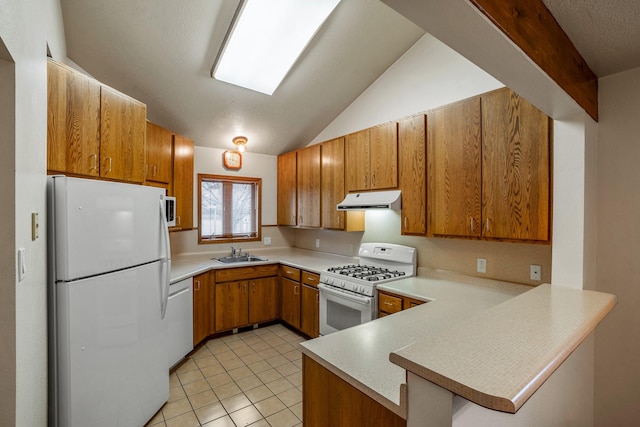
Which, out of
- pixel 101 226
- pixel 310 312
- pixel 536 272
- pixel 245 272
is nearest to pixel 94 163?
pixel 101 226

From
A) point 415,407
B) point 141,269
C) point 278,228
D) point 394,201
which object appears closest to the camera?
point 415,407

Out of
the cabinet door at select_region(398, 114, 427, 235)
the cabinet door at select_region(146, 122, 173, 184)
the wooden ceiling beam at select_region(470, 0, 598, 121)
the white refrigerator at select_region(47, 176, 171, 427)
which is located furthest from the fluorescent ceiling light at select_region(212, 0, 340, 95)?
the wooden ceiling beam at select_region(470, 0, 598, 121)

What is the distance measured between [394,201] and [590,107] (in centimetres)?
138

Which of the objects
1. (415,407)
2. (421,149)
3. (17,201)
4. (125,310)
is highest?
(421,149)

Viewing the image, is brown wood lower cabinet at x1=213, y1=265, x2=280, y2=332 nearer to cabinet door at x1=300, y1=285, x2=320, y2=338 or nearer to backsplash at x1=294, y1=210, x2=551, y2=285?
cabinet door at x1=300, y1=285, x2=320, y2=338

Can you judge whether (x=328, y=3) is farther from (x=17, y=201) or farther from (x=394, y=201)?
(x=17, y=201)

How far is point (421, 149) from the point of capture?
248 centimetres

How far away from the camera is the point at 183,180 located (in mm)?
3377

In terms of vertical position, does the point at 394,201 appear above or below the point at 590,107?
below

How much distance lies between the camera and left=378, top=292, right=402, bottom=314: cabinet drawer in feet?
7.46

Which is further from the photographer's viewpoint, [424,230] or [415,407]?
[424,230]

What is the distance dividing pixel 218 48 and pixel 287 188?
2.04 meters

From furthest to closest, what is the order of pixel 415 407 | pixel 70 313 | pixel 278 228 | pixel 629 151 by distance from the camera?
1. pixel 278 228
2. pixel 629 151
3. pixel 70 313
4. pixel 415 407

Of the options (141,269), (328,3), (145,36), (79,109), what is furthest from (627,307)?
(145,36)
